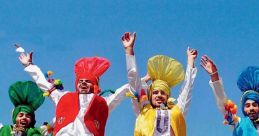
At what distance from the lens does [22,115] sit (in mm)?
8953

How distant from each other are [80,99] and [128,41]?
1.12 m

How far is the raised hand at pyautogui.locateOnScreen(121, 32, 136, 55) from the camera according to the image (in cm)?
853

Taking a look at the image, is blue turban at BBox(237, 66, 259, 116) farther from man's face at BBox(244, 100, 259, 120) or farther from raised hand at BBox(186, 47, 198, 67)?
raised hand at BBox(186, 47, 198, 67)

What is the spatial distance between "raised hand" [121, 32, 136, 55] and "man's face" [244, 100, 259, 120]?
1.84 m

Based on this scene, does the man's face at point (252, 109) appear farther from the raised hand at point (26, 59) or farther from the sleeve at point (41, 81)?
the raised hand at point (26, 59)

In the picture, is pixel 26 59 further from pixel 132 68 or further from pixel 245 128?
pixel 245 128


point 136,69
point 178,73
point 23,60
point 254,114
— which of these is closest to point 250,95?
point 254,114

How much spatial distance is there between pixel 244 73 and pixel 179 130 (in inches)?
54.5

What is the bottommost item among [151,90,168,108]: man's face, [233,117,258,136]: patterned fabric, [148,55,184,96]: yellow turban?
[233,117,258,136]: patterned fabric

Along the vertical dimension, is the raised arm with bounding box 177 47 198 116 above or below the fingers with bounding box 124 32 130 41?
below

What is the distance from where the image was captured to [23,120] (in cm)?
891

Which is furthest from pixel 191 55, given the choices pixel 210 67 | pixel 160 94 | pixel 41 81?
pixel 41 81

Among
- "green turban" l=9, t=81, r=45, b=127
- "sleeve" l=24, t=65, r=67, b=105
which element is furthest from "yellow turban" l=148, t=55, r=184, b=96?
"green turban" l=9, t=81, r=45, b=127

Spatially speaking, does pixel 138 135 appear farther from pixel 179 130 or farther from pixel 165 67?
pixel 165 67
